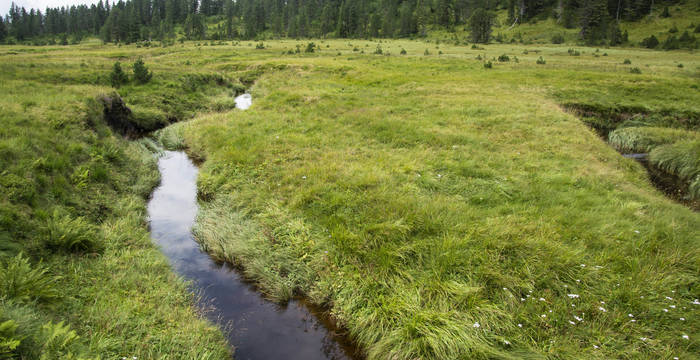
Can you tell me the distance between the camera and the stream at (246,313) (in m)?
5.73

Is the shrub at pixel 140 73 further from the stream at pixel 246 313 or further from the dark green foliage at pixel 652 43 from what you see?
the dark green foliage at pixel 652 43

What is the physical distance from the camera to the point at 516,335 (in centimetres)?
520

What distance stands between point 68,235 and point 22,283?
2026mm

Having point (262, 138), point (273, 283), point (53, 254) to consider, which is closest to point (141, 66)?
→ point (262, 138)

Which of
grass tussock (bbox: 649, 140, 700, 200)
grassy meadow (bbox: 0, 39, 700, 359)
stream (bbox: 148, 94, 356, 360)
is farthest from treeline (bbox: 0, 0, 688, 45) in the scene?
stream (bbox: 148, 94, 356, 360)

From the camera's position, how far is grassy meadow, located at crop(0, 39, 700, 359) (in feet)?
17.0

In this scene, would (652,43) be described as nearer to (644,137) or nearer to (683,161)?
(644,137)

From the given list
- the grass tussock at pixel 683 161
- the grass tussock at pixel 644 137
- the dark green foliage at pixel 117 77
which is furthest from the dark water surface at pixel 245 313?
the dark green foliage at pixel 117 77

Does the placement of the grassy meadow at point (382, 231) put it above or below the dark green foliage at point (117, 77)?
below

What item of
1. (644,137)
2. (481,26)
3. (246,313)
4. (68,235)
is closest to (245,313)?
(246,313)

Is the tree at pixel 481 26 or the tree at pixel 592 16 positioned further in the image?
the tree at pixel 481 26

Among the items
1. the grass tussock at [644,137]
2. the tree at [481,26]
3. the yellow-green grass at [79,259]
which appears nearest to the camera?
the yellow-green grass at [79,259]

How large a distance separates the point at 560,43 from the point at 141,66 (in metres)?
74.6

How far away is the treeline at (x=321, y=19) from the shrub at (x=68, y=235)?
79.8 metres
